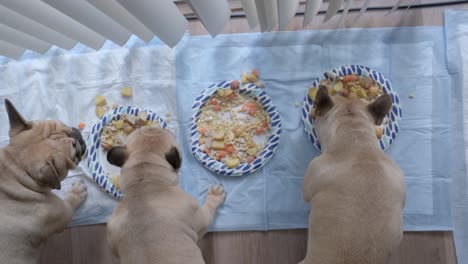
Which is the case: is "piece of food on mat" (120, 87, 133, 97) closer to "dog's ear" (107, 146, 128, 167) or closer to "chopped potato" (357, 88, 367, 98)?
"dog's ear" (107, 146, 128, 167)

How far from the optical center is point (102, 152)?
245cm

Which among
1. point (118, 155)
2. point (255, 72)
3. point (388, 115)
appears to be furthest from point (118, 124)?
point (388, 115)

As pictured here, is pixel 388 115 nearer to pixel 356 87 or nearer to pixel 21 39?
pixel 356 87

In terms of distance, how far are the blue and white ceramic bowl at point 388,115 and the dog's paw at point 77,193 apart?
141 cm

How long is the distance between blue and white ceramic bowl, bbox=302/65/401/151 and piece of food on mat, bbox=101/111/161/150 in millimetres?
1009

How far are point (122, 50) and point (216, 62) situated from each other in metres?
0.61

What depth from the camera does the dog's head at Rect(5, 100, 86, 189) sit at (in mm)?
1873

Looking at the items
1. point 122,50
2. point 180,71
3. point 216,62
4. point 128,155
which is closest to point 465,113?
point 216,62

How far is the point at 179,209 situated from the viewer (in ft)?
6.15

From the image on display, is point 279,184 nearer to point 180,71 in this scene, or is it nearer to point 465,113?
point 180,71

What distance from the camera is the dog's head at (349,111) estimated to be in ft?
5.95

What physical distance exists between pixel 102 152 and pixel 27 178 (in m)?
0.57

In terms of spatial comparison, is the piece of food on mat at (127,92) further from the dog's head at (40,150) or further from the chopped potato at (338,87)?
the chopped potato at (338,87)

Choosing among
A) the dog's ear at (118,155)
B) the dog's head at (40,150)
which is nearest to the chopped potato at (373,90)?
the dog's ear at (118,155)
